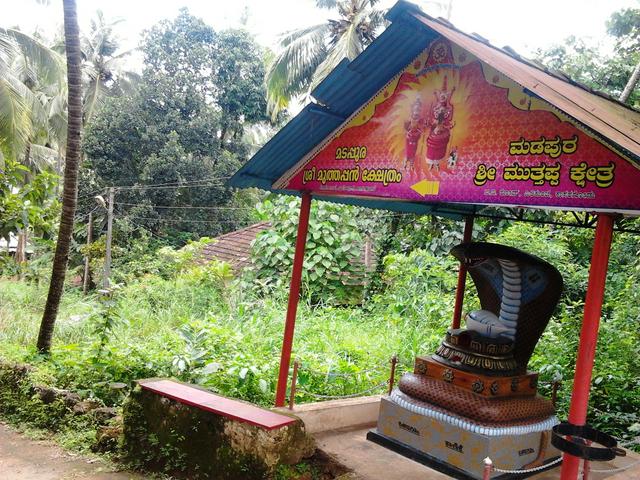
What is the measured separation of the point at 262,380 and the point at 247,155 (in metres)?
19.0

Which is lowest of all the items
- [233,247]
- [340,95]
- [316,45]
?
[233,247]

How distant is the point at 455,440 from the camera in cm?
481

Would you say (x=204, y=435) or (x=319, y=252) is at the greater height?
(x=319, y=252)

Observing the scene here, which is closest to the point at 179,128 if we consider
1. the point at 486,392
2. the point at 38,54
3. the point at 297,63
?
the point at 297,63

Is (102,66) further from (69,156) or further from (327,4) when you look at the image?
(69,156)

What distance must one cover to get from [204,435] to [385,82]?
3.61m

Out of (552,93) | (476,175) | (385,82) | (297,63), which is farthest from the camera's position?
(297,63)

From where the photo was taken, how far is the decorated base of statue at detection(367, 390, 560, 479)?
4.66 m

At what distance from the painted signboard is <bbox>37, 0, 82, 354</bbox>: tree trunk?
4.02 meters

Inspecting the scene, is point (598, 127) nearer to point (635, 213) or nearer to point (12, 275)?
point (635, 213)

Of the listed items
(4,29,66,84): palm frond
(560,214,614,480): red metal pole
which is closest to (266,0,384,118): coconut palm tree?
(4,29,66,84): palm frond

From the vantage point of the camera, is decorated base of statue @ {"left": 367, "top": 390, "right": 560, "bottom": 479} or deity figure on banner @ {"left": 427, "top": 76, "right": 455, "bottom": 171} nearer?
deity figure on banner @ {"left": 427, "top": 76, "right": 455, "bottom": 171}

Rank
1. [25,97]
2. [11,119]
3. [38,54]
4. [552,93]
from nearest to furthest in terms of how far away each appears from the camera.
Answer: [552,93], [11,119], [38,54], [25,97]

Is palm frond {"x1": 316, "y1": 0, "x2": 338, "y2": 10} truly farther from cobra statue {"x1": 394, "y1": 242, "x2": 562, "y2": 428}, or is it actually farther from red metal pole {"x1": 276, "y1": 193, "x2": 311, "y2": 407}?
cobra statue {"x1": 394, "y1": 242, "x2": 562, "y2": 428}
